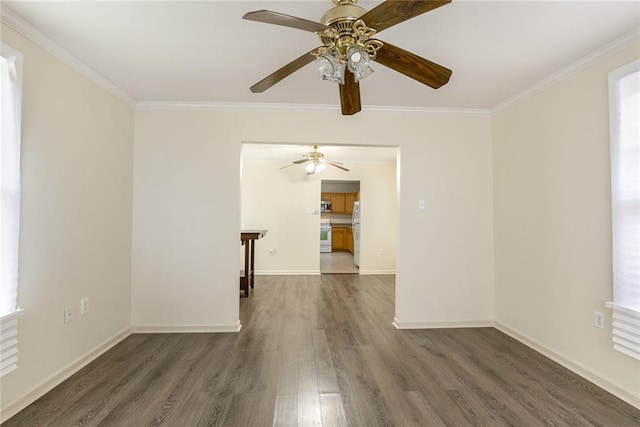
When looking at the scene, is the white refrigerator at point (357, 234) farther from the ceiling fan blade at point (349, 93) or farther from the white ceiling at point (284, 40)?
the ceiling fan blade at point (349, 93)

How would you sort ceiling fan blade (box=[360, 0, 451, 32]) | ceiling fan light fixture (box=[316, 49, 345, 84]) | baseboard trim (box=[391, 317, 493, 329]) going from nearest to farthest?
ceiling fan blade (box=[360, 0, 451, 32])
ceiling fan light fixture (box=[316, 49, 345, 84])
baseboard trim (box=[391, 317, 493, 329])

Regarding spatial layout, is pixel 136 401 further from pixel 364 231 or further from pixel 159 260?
pixel 364 231

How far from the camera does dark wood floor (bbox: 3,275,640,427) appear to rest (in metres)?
1.79

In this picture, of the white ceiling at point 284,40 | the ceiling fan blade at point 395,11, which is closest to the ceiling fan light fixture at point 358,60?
the ceiling fan blade at point 395,11

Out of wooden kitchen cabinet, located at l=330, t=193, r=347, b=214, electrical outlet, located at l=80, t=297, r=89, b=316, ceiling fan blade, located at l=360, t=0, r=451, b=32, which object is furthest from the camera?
wooden kitchen cabinet, located at l=330, t=193, r=347, b=214

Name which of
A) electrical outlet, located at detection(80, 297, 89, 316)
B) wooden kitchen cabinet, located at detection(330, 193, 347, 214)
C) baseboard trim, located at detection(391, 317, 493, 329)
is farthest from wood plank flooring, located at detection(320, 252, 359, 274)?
electrical outlet, located at detection(80, 297, 89, 316)

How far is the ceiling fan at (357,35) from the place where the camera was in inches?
50.1

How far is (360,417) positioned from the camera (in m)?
1.78

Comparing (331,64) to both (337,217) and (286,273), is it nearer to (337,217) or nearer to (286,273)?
(286,273)

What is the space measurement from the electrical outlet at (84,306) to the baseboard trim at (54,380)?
325 millimetres

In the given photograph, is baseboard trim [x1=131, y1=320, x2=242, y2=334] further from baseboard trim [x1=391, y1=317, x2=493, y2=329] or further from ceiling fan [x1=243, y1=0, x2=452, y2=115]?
ceiling fan [x1=243, y1=0, x2=452, y2=115]

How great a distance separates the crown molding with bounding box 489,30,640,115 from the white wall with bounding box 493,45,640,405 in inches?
1.6

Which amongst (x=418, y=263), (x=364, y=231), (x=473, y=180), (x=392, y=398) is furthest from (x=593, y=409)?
(x=364, y=231)

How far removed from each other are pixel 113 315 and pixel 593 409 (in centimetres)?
365
